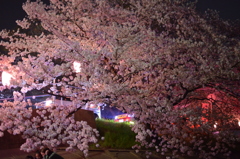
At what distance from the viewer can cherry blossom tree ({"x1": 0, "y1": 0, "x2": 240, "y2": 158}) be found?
7.62m

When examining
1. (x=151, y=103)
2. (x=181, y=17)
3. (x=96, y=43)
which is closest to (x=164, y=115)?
(x=151, y=103)

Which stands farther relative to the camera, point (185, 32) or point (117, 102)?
point (185, 32)

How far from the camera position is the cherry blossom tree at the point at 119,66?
300 inches

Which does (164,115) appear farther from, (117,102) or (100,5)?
(100,5)

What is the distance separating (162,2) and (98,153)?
7594mm

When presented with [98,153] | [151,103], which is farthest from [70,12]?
[98,153]

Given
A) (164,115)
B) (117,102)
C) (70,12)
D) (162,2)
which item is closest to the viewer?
(117,102)

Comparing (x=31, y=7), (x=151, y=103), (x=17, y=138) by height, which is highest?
(x=31, y=7)

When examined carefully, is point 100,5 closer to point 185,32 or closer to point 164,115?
point 185,32

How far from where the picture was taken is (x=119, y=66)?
9.57 m

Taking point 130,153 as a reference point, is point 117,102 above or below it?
above

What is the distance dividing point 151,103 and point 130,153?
3.43 meters

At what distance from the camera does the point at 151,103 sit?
30.1 feet

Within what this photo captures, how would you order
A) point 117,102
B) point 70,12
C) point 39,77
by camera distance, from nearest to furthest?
point 39,77 < point 117,102 < point 70,12
